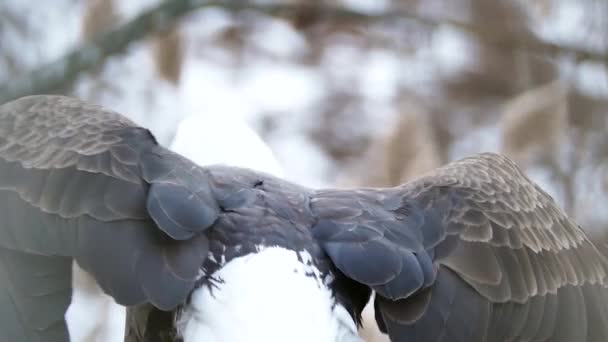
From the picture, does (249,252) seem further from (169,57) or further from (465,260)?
(169,57)

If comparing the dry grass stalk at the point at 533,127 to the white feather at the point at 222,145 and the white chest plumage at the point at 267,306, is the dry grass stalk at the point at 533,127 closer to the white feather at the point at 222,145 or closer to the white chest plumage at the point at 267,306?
the white feather at the point at 222,145

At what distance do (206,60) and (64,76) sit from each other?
256 centimetres

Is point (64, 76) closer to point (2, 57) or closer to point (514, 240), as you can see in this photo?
point (2, 57)

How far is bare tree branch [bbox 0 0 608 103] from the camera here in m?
6.49

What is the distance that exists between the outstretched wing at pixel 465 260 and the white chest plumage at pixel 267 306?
12 cm

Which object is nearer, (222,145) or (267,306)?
(267,306)

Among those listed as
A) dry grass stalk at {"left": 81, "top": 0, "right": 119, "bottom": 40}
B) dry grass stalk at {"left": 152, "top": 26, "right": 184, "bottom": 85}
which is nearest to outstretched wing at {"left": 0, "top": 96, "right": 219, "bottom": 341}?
dry grass stalk at {"left": 152, "top": 26, "right": 184, "bottom": 85}

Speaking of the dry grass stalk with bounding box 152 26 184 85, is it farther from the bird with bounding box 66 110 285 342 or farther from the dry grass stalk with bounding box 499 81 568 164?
the dry grass stalk with bounding box 499 81 568 164

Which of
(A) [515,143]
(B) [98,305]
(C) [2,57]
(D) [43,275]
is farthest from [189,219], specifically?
(C) [2,57]

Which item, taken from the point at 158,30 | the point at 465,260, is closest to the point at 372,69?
the point at 158,30

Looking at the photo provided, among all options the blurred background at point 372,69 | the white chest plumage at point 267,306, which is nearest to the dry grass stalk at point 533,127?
the blurred background at point 372,69

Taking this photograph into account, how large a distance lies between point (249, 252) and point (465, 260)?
60 cm

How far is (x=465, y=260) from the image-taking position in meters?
3.51

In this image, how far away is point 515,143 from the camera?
20.4ft
